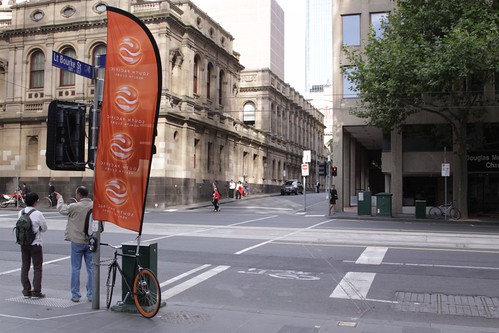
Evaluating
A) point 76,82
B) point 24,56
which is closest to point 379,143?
point 76,82

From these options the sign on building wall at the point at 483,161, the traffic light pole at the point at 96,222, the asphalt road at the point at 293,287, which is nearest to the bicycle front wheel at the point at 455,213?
the sign on building wall at the point at 483,161

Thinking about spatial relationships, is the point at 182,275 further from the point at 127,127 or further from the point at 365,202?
the point at 365,202

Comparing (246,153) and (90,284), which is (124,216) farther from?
(246,153)

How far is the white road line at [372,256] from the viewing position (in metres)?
11.5

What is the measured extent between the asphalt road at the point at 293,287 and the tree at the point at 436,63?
9325 mm

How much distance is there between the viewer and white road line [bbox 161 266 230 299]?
852 cm

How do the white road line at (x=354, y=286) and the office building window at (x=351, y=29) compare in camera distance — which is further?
the office building window at (x=351, y=29)

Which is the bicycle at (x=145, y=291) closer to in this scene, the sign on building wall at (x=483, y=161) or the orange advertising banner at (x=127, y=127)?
the orange advertising banner at (x=127, y=127)

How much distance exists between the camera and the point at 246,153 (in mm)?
53531

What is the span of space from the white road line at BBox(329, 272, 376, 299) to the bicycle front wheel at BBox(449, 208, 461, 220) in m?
18.4

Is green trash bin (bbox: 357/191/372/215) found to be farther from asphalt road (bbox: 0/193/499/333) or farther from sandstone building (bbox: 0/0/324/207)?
sandstone building (bbox: 0/0/324/207)

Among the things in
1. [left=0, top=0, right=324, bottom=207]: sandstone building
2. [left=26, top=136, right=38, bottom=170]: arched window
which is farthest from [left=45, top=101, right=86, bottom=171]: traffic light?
[left=26, top=136, right=38, bottom=170]: arched window

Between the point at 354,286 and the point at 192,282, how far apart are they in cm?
301

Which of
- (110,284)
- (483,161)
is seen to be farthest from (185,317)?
(483,161)
